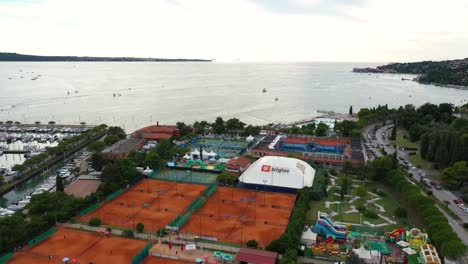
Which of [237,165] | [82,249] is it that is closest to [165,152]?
[237,165]

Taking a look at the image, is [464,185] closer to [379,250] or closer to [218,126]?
[379,250]

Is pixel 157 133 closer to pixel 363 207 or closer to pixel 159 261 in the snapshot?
pixel 363 207

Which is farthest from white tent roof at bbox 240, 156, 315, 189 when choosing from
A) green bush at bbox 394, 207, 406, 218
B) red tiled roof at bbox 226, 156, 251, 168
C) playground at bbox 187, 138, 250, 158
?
playground at bbox 187, 138, 250, 158

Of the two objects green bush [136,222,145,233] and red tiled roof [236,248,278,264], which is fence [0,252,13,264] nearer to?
green bush [136,222,145,233]

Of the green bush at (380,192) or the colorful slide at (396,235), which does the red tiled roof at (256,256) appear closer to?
the colorful slide at (396,235)

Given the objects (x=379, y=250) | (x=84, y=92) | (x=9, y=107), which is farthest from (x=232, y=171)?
(x=84, y=92)
